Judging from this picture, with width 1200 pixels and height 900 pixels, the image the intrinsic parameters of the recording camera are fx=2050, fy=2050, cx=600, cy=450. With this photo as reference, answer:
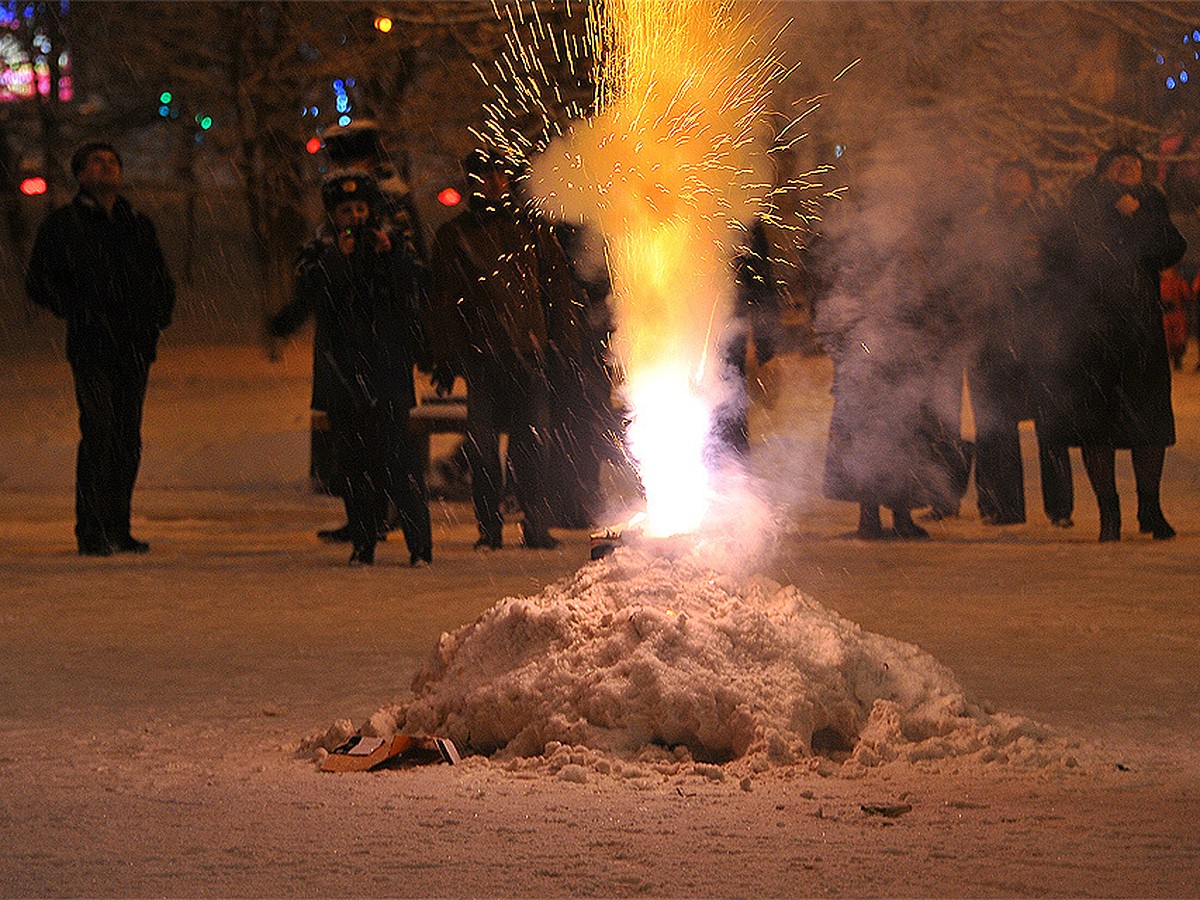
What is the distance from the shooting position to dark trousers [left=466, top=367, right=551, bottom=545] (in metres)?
11.6

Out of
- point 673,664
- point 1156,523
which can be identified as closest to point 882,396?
point 1156,523

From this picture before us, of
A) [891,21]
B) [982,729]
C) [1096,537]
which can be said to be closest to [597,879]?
[982,729]

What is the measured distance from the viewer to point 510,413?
38.4 ft

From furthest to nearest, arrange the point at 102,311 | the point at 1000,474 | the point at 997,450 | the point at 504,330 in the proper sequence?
1. the point at 1000,474
2. the point at 997,450
3. the point at 504,330
4. the point at 102,311

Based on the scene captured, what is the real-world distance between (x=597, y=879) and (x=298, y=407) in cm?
1726

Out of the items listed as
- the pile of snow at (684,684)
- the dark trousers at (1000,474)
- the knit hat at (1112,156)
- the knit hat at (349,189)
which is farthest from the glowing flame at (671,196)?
the dark trousers at (1000,474)

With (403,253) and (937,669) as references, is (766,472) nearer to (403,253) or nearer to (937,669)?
(403,253)

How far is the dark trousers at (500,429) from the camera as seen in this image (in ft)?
38.1

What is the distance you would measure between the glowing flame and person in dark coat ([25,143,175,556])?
2.37 m

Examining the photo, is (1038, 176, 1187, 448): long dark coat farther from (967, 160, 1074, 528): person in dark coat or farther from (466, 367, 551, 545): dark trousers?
(466, 367, 551, 545): dark trousers

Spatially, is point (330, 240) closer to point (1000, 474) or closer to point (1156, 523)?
point (1000, 474)

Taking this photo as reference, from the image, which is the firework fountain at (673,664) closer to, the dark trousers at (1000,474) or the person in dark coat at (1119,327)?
the person in dark coat at (1119,327)

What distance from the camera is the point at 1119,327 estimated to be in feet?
38.2

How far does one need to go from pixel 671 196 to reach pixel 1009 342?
174 inches
